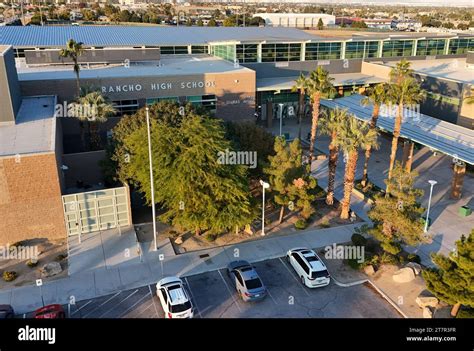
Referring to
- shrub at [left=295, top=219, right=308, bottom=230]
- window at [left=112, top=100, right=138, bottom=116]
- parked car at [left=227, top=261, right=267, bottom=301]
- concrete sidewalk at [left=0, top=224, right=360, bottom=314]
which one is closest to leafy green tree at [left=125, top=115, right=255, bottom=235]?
concrete sidewalk at [left=0, top=224, right=360, bottom=314]

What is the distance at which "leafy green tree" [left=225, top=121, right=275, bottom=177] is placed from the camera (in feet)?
99.5

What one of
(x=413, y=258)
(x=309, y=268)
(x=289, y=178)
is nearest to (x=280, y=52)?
(x=289, y=178)

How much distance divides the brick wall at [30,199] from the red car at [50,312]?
8.04 meters

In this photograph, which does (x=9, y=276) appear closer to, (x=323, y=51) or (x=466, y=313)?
(x=466, y=313)

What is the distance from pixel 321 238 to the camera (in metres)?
27.7

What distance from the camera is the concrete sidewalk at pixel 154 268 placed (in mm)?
21969

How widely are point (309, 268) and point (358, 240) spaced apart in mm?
4867

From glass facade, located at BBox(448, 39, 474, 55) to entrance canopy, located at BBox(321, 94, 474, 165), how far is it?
28.4 meters

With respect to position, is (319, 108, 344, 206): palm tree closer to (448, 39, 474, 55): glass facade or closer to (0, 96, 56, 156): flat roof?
(0, 96, 56, 156): flat roof

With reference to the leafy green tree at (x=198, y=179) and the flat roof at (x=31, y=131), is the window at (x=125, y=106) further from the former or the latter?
the leafy green tree at (x=198, y=179)

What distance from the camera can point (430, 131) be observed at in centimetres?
3694

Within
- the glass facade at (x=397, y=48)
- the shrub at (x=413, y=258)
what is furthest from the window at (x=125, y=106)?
the glass facade at (x=397, y=48)

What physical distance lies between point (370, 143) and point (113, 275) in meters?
17.6
